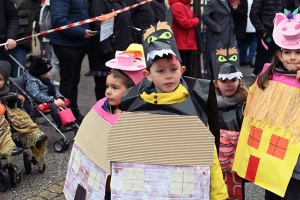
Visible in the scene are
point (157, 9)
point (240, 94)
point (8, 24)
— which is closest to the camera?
point (240, 94)

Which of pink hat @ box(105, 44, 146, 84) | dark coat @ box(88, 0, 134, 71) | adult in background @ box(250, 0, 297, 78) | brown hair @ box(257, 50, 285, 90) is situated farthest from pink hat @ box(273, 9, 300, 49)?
adult in background @ box(250, 0, 297, 78)

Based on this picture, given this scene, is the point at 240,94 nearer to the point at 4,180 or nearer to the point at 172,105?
the point at 172,105

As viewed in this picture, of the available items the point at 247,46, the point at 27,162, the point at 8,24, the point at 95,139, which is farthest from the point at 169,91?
the point at 247,46

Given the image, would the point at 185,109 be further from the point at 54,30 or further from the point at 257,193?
the point at 54,30

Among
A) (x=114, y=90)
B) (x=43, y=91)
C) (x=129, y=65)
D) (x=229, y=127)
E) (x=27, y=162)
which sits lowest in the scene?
(x=27, y=162)

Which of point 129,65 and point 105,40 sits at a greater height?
point 129,65

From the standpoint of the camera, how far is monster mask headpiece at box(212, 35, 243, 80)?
3730 millimetres

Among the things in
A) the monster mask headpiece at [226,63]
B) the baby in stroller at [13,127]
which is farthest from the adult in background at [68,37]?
the monster mask headpiece at [226,63]

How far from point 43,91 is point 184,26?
285cm

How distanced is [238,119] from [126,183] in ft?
4.04

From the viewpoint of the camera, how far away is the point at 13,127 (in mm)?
4910

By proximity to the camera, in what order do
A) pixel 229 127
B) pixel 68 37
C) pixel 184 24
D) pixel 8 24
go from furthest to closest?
pixel 184 24 → pixel 68 37 → pixel 8 24 → pixel 229 127

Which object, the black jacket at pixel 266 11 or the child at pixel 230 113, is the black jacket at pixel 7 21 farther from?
the black jacket at pixel 266 11

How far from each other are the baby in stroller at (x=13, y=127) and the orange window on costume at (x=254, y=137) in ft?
7.62
